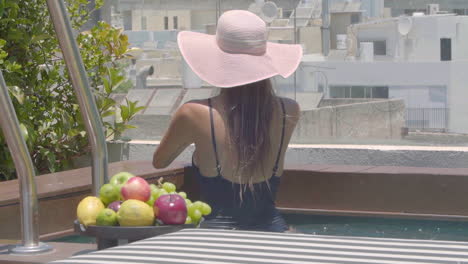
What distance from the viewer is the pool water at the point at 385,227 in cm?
509

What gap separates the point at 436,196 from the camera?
16.9 feet

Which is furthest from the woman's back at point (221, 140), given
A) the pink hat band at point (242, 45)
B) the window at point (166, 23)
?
the window at point (166, 23)

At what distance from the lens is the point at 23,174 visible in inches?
118

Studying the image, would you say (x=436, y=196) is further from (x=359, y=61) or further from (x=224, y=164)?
(x=359, y=61)

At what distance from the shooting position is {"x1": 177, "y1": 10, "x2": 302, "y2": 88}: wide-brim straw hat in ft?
10.2

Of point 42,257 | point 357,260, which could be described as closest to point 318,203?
point 42,257

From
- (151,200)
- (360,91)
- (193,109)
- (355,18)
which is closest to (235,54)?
(193,109)

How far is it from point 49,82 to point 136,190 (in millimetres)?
3991

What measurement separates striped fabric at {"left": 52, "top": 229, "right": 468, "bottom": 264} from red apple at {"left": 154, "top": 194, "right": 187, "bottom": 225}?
0.34 meters

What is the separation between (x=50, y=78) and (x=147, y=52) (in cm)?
4022

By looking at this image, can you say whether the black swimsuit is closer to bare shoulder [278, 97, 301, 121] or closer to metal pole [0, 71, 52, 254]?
bare shoulder [278, 97, 301, 121]

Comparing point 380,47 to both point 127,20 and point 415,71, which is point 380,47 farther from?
point 127,20

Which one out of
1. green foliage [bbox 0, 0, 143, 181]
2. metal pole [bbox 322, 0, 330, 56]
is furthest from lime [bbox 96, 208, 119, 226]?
metal pole [bbox 322, 0, 330, 56]

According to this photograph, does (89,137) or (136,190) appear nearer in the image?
(136,190)
